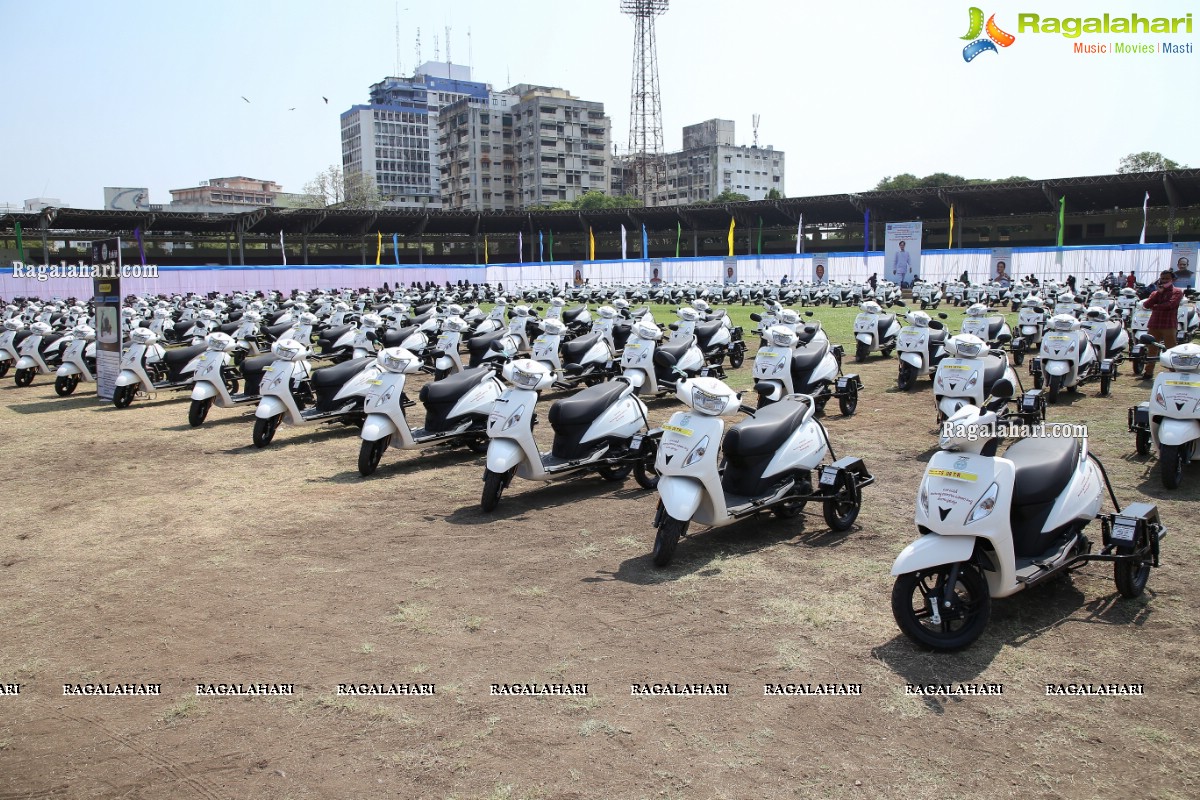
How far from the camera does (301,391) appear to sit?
11.1 metres

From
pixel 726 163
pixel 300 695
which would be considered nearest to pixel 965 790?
pixel 300 695

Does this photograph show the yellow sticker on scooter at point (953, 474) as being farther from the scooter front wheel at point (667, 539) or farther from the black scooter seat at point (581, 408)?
the black scooter seat at point (581, 408)

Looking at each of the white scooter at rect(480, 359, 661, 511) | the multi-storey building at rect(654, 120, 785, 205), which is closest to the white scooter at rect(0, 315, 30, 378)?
the white scooter at rect(480, 359, 661, 511)

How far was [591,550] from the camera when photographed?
6305 mm

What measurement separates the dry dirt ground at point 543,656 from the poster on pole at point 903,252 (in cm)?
3287

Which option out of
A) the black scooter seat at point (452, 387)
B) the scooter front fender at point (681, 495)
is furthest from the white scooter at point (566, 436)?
the scooter front fender at point (681, 495)

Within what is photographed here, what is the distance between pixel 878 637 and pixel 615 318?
11.6 metres

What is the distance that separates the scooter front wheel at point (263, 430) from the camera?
410 inches

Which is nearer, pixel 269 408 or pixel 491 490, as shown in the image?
pixel 491 490

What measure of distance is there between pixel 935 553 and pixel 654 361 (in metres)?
8.35

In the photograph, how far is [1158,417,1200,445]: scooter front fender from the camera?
23.3 ft

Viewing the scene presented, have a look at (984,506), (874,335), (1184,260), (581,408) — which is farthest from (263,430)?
(1184,260)

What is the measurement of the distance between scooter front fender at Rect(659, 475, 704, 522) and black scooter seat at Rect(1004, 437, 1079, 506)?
6.13 ft

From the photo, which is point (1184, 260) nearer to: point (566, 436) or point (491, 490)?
point (566, 436)
